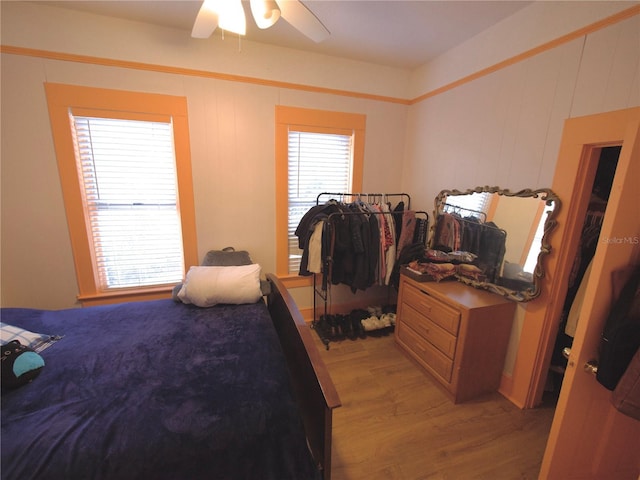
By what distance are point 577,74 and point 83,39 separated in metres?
3.20

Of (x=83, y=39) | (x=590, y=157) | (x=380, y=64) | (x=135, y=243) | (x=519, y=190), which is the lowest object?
(x=135, y=243)

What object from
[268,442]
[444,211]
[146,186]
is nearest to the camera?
[268,442]

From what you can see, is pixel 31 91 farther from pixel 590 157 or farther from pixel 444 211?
pixel 590 157

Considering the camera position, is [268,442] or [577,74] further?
[577,74]

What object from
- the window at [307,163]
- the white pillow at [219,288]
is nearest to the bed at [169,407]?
the white pillow at [219,288]

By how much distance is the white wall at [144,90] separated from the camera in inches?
73.6

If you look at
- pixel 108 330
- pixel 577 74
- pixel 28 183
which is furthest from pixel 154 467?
pixel 577 74

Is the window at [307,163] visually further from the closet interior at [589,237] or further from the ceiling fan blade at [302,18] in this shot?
the closet interior at [589,237]

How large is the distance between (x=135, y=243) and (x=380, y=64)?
9.26 feet

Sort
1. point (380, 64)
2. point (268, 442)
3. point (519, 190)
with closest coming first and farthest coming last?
point (268, 442), point (519, 190), point (380, 64)

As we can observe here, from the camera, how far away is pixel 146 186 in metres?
2.22

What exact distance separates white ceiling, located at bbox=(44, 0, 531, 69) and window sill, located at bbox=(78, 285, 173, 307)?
6.92 ft

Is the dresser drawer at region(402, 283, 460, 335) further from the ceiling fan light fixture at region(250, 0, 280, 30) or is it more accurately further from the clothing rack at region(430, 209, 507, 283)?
the ceiling fan light fixture at region(250, 0, 280, 30)

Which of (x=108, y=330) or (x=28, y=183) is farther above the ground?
(x=28, y=183)
